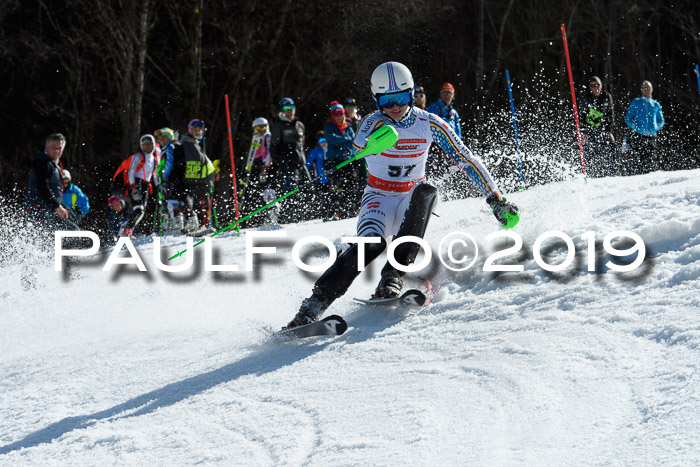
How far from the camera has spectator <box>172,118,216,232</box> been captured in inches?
443

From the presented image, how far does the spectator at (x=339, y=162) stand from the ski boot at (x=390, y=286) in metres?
5.71

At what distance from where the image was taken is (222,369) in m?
4.91

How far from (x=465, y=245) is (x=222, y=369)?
2491mm

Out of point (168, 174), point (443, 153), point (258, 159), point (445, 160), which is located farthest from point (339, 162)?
point (168, 174)

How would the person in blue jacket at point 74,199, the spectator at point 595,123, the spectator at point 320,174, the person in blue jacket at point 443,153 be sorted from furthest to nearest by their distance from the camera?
the spectator at point 320,174 → the spectator at point 595,123 → the person in blue jacket at point 74,199 → the person in blue jacket at point 443,153

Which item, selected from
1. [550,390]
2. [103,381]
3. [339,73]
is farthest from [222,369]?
[339,73]

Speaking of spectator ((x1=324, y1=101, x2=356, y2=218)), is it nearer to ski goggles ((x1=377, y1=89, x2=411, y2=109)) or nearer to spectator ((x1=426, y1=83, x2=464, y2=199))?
spectator ((x1=426, y1=83, x2=464, y2=199))

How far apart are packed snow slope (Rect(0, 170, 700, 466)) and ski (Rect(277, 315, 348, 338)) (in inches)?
3.1

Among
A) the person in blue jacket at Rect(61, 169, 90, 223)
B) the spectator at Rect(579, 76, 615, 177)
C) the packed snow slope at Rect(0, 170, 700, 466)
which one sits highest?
the spectator at Rect(579, 76, 615, 177)

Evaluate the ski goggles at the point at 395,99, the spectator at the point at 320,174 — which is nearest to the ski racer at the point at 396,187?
the ski goggles at the point at 395,99

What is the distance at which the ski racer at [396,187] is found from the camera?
5.13m

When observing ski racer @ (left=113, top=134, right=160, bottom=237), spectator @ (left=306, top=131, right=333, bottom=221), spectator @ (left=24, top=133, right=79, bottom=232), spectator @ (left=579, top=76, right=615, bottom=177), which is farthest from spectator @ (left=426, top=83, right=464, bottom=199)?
spectator @ (left=24, top=133, right=79, bottom=232)

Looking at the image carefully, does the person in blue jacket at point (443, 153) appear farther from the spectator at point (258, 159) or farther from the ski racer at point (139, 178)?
the ski racer at point (139, 178)

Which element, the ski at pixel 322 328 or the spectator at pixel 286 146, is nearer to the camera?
the ski at pixel 322 328
